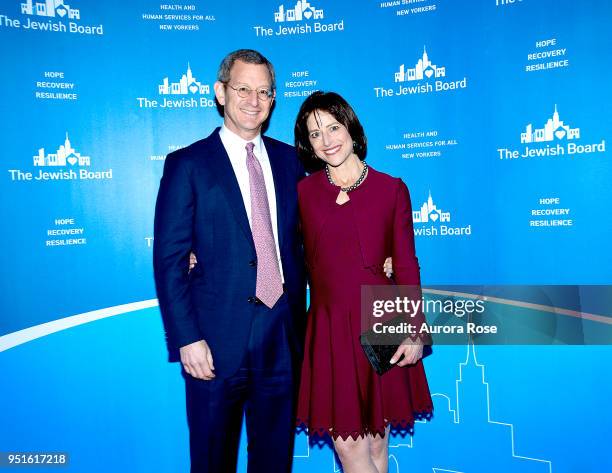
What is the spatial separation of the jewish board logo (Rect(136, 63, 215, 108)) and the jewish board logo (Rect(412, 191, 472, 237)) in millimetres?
1714

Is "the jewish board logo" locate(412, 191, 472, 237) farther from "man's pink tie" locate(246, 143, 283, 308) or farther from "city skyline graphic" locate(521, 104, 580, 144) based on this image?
"man's pink tie" locate(246, 143, 283, 308)

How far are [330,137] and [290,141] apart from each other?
1259 mm

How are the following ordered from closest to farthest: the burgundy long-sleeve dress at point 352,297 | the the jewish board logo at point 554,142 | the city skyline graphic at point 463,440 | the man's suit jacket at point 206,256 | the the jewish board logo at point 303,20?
the man's suit jacket at point 206,256, the burgundy long-sleeve dress at point 352,297, the the jewish board logo at point 554,142, the city skyline graphic at point 463,440, the the jewish board logo at point 303,20

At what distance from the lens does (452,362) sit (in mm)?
3186

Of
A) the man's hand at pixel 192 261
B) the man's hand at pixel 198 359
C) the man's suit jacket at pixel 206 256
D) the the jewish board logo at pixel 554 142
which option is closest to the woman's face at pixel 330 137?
the man's suit jacket at pixel 206 256

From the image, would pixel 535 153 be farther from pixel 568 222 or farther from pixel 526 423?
pixel 526 423

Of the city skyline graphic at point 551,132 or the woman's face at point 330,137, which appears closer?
the woman's face at point 330,137

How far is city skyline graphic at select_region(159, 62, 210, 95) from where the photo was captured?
10.4ft

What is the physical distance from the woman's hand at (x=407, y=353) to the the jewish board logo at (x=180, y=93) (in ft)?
7.13

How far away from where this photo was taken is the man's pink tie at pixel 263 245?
198 centimetres

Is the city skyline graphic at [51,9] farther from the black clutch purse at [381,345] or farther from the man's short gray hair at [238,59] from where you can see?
the black clutch purse at [381,345]

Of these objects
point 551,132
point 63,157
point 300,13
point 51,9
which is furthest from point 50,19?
point 551,132

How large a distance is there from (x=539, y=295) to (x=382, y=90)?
1732mm

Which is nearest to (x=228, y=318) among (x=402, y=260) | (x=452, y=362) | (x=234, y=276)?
(x=234, y=276)
